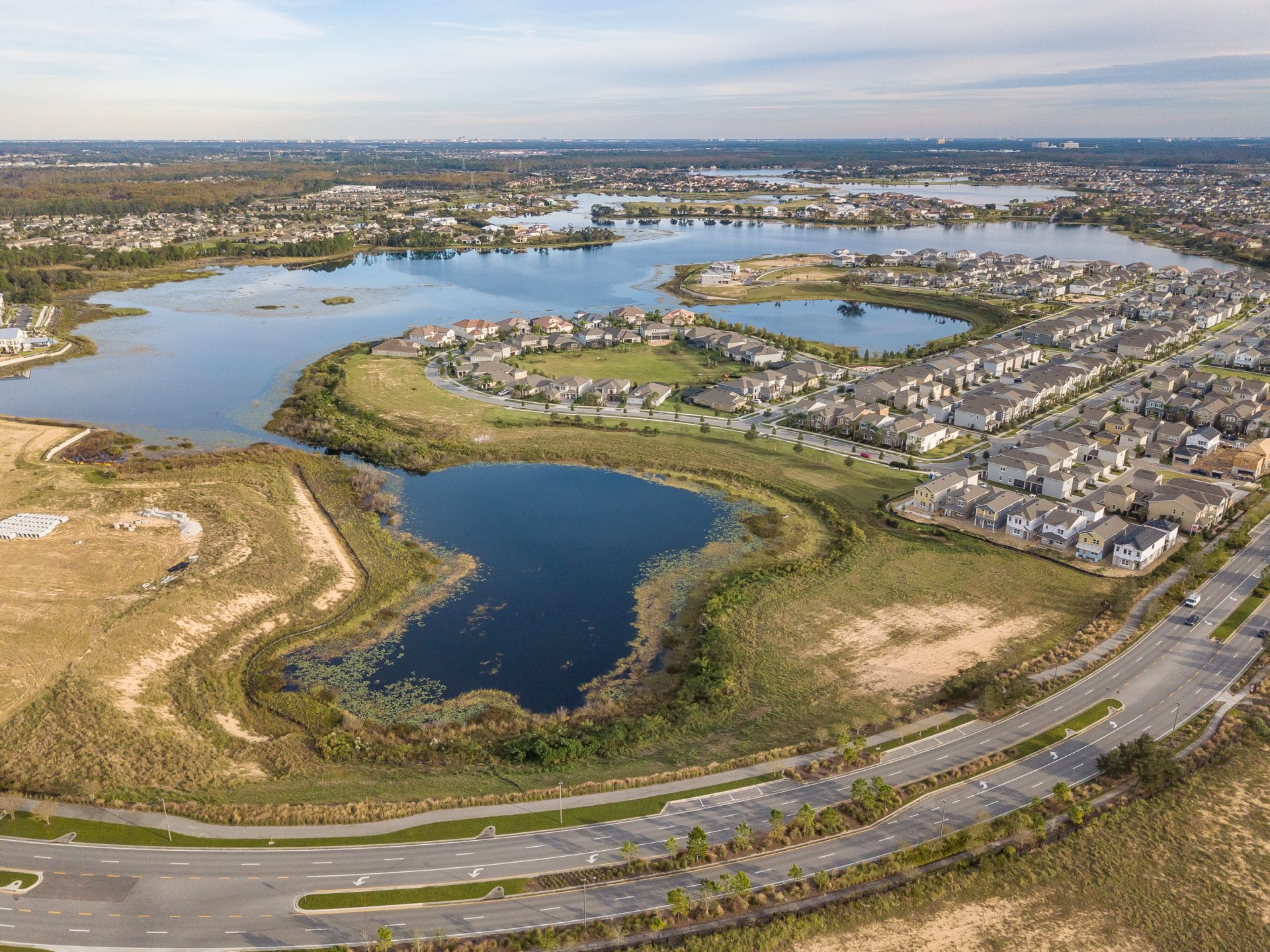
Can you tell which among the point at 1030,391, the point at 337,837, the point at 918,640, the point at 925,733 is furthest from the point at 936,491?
the point at 337,837

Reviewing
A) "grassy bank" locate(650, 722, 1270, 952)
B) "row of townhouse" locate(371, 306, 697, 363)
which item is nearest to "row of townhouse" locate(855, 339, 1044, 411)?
"row of townhouse" locate(371, 306, 697, 363)

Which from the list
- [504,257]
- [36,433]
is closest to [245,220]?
[504,257]

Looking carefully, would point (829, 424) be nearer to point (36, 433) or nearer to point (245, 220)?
point (36, 433)

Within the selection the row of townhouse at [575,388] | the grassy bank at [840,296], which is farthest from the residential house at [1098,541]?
the grassy bank at [840,296]

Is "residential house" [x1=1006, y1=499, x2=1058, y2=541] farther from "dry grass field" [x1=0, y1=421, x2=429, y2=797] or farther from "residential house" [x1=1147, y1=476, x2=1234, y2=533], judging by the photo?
"dry grass field" [x1=0, y1=421, x2=429, y2=797]

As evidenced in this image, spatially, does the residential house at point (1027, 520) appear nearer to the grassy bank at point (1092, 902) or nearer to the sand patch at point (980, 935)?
the grassy bank at point (1092, 902)
